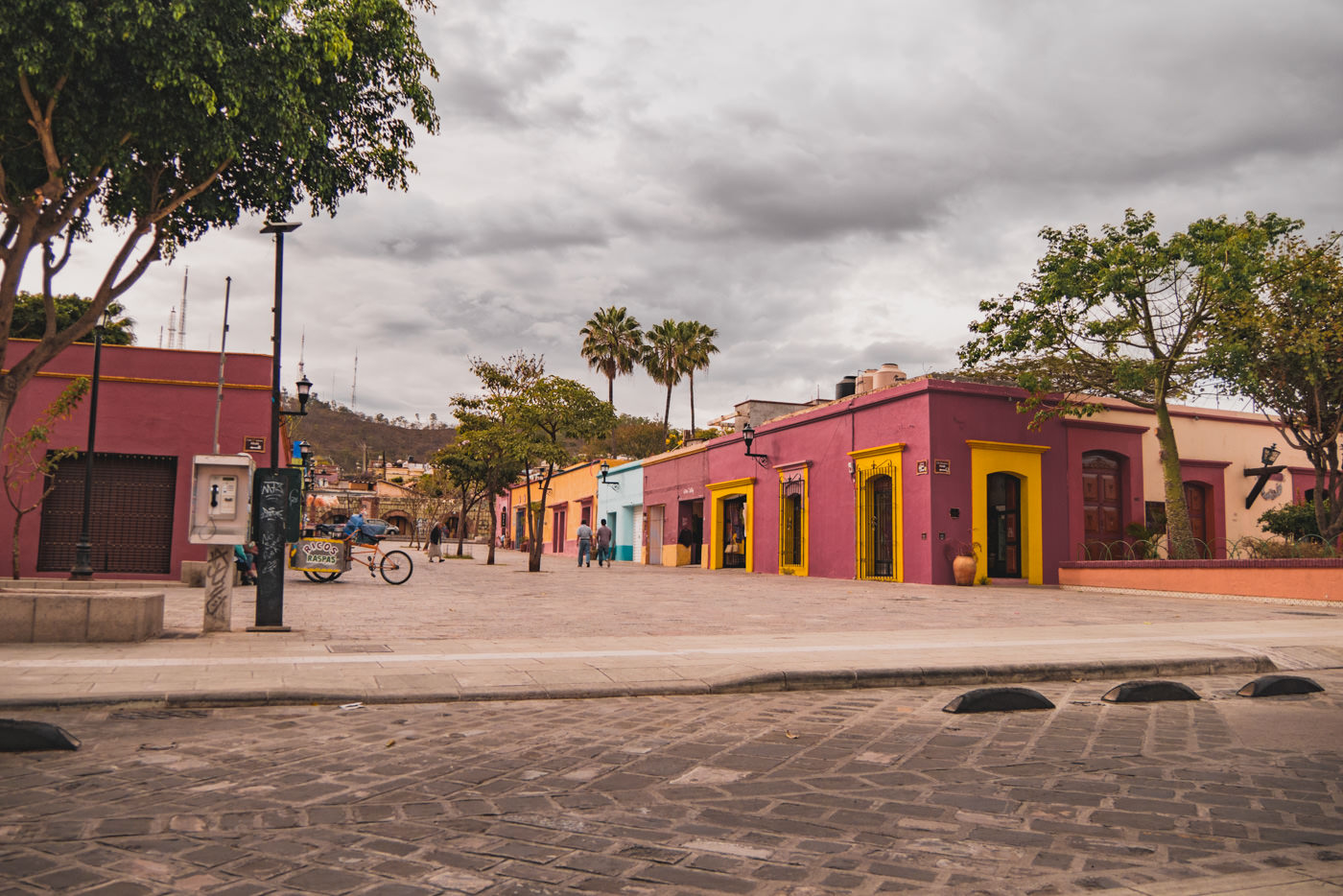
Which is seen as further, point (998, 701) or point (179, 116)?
point (179, 116)

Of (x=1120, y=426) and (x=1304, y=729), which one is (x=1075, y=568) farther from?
(x=1304, y=729)

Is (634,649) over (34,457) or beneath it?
beneath

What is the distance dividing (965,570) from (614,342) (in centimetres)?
3189

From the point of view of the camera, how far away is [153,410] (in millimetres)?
20422

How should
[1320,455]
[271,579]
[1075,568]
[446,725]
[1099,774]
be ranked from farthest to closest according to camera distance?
[1075,568], [1320,455], [271,579], [446,725], [1099,774]

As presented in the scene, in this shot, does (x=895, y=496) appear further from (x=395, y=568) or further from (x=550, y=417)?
(x=395, y=568)

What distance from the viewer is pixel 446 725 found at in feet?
20.1

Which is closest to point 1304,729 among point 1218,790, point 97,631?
point 1218,790

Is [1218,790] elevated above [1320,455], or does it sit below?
below

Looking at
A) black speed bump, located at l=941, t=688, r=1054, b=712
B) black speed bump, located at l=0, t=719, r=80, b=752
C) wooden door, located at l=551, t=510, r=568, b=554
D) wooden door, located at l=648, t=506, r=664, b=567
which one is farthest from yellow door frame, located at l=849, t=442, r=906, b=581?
wooden door, located at l=551, t=510, r=568, b=554

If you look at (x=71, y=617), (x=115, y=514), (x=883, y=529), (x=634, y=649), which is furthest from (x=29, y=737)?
(x=883, y=529)

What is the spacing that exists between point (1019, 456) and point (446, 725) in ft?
65.6

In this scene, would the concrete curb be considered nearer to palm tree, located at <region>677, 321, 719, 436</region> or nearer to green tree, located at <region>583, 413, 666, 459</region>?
palm tree, located at <region>677, 321, 719, 436</region>

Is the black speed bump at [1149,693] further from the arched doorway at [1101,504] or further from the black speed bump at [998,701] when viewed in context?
the arched doorway at [1101,504]
